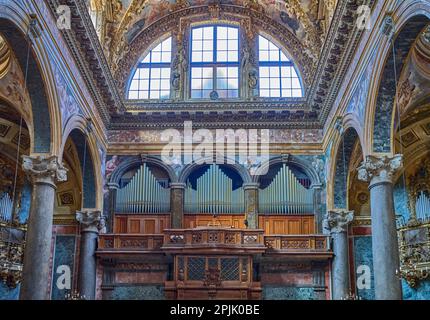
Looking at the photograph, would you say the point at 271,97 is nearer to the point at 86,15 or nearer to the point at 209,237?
the point at 209,237

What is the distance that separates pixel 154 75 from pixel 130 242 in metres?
7.09

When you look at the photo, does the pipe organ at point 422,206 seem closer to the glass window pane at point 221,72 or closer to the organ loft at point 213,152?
the organ loft at point 213,152

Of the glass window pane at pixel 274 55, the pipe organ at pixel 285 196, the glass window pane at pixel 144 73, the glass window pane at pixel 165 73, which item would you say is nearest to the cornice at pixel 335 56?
the pipe organ at pixel 285 196

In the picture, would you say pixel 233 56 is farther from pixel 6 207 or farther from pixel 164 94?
pixel 6 207

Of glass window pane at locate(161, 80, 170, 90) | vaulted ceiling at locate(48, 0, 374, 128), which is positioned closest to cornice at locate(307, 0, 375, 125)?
vaulted ceiling at locate(48, 0, 374, 128)

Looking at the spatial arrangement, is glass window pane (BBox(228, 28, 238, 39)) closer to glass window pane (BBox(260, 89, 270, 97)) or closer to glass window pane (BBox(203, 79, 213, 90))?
glass window pane (BBox(203, 79, 213, 90))

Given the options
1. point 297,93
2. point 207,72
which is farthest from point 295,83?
point 207,72

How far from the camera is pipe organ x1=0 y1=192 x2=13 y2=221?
824 inches

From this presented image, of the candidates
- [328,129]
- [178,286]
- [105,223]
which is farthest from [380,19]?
[105,223]

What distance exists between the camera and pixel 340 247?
66.5 ft

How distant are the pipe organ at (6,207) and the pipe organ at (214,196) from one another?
6042mm

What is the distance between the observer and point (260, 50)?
2483 cm

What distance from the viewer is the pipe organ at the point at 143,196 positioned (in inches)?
872

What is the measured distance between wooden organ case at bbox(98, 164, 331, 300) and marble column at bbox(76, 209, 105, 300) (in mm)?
390
